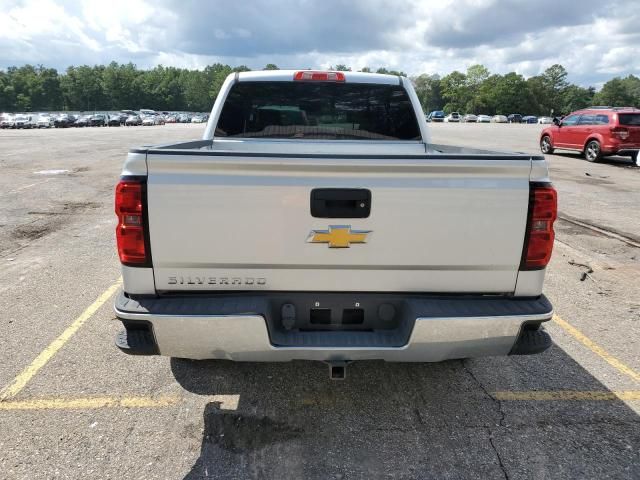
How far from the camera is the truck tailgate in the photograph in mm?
2398

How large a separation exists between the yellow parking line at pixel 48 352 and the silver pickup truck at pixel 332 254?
1.25 meters

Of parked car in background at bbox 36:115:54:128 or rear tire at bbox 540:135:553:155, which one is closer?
rear tire at bbox 540:135:553:155

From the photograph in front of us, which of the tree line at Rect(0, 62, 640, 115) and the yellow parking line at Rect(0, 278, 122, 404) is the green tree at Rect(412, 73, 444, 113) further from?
the yellow parking line at Rect(0, 278, 122, 404)

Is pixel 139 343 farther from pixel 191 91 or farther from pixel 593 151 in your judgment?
pixel 191 91

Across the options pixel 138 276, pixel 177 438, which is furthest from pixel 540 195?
pixel 177 438

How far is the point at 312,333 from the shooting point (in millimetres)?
2621

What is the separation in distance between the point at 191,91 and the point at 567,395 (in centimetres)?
15688

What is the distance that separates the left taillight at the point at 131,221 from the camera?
239 cm

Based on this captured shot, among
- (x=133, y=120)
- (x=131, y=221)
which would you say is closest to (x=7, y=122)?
(x=133, y=120)

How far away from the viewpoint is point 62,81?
134 meters

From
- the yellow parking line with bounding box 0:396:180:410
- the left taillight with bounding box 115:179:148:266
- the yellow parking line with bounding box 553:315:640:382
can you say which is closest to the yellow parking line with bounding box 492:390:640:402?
the yellow parking line with bounding box 553:315:640:382

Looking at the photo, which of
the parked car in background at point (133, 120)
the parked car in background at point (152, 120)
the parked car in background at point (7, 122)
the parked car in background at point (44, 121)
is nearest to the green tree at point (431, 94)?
the parked car in background at point (152, 120)

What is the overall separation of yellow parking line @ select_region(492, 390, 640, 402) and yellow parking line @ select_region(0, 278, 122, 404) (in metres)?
3.33

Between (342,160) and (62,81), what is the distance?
156829 mm
